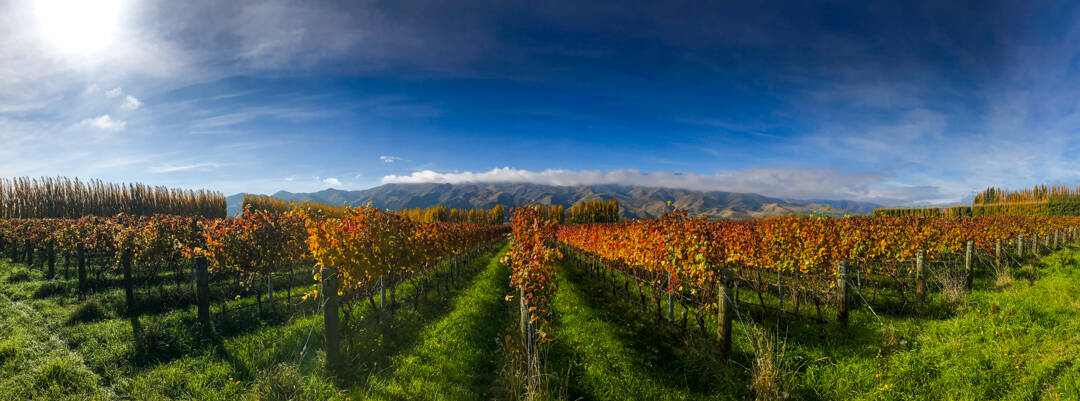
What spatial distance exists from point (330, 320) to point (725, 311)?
22.4 ft

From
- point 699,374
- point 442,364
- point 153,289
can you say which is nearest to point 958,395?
point 699,374

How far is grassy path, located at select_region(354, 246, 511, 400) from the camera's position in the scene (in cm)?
575

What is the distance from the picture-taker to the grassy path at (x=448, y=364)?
5.75 m

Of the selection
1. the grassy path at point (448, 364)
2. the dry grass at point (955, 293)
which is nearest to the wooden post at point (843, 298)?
the dry grass at point (955, 293)

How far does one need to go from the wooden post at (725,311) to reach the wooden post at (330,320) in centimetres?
665

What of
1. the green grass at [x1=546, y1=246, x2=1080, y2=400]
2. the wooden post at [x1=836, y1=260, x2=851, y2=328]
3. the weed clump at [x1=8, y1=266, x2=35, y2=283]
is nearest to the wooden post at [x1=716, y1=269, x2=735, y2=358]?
the green grass at [x1=546, y1=246, x2=1080, y2=400]

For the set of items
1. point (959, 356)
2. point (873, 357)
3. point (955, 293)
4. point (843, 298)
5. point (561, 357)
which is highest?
point (843, 298)

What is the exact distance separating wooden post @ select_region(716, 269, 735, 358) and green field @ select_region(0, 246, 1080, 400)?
25 cm

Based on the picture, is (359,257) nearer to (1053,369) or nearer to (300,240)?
(300,240)

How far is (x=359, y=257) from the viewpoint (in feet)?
30.3

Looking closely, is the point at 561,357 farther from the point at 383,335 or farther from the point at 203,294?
the point at 203,294

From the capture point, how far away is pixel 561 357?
7.50m

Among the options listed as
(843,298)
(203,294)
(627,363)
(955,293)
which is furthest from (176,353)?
(955,293)

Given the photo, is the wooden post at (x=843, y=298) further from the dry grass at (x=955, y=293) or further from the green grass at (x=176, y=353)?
the green grass at (x=176, y=353)
